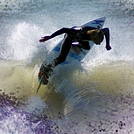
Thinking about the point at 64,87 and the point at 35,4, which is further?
the point at 35,4

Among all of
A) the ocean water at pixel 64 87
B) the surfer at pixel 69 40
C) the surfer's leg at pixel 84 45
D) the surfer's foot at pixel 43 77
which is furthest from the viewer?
the surfer's leg at pixel 84 45

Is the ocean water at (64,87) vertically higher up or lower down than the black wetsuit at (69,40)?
lower down

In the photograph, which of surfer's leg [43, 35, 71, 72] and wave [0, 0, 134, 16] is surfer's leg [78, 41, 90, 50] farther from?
wave [0, 0, 134, 16]

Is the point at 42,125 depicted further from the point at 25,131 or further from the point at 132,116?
the point at 132,116

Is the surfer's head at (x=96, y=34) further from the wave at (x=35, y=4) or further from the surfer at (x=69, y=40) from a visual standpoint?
the wave at (x=35, y=4)

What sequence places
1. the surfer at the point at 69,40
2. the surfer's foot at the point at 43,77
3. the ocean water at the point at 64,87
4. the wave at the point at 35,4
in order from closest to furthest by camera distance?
the ocean water at the point at 64,87 < the surfer at the point at 69,40 < the surfer's foot at the point at 43,77 < the wave at the point at 35,4

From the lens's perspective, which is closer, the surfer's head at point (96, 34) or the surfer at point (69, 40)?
the surfer's head at point (96, 34)

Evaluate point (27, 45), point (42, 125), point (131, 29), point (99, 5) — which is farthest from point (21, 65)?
point (99, 5)

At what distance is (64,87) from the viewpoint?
8.21 meters

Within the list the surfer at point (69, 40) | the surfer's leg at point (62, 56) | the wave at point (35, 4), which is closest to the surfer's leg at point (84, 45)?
the surfer at point (69, 40)

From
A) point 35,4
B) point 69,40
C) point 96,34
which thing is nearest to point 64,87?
point 69,40

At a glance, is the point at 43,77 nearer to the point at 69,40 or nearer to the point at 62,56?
the point at 62,56

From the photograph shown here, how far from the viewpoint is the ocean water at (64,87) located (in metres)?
7.28

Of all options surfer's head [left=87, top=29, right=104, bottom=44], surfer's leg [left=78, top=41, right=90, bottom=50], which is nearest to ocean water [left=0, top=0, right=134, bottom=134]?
surfer's leg [left=78, top=41, right=90, bottom=50]
